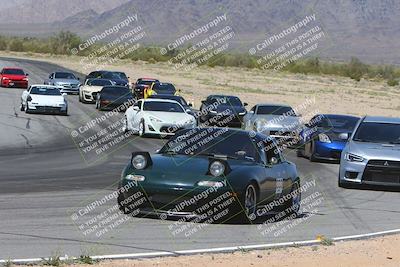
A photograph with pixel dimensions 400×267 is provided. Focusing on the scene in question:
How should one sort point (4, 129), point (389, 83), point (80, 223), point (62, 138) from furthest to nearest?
point (389, 83) → point (4, 129) → point (62, 138) → point (80, 223)

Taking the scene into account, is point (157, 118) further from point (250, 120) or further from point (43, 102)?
point (43, 102)

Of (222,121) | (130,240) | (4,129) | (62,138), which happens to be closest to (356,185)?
(130,240)

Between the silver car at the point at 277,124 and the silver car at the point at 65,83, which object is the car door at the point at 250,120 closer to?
the silver car at the point at 277,124

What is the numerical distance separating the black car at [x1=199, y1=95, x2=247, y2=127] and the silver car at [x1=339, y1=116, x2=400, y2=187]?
787 inches

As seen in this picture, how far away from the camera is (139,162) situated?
12328mm

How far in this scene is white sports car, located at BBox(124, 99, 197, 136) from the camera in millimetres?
29859

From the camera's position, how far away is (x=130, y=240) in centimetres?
1048

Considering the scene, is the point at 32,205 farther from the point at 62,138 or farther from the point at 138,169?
the point at 62,138

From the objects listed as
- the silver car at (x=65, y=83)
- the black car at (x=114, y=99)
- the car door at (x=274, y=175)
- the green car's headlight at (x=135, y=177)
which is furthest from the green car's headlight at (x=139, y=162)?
the silver car at (x=65, y=83)

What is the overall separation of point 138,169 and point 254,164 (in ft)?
5.60

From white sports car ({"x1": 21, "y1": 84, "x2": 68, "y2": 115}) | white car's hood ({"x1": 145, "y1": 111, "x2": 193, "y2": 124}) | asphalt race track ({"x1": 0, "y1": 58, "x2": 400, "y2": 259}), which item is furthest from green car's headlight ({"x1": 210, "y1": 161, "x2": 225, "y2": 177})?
white sports car ({"x1": 21, "y1": 84, "x2": 68, "y2": 115})

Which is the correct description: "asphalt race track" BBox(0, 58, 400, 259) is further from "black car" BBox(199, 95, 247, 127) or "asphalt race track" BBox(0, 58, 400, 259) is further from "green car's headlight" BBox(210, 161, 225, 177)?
"black car" BBox(199, 95, 247, 127)

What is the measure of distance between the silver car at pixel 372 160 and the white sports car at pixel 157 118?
39.4 ft

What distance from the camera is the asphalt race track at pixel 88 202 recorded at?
10172mm
